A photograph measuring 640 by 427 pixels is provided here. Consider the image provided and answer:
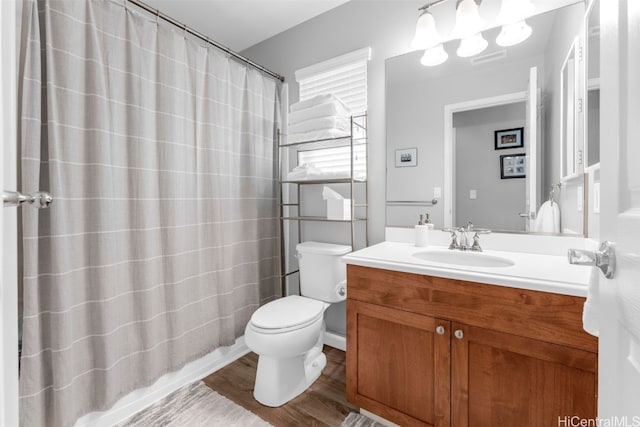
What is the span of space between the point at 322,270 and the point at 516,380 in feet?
3.79

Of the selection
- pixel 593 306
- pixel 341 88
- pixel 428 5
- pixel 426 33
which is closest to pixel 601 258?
pixel 593 306

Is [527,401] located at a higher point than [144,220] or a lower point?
lower

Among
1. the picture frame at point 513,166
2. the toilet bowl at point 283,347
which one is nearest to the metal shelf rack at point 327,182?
the toilet bowl at point 283,347

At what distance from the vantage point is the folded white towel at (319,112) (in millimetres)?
1871

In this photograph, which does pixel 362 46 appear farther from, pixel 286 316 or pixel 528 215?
pixel 286 316

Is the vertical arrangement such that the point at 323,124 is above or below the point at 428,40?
below

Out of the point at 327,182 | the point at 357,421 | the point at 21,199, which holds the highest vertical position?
the point at 327,182

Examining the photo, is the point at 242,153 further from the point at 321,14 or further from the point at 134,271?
the point at 321,14

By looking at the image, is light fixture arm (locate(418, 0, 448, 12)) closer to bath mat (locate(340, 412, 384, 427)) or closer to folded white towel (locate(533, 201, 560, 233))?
folded white towel (locate(533, 201, 560, 233))

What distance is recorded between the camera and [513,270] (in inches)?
45.3

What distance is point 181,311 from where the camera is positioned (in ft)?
5.59

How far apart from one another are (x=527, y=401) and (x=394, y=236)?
40.2 inches

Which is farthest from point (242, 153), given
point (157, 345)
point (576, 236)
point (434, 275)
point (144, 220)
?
point (576, 236)

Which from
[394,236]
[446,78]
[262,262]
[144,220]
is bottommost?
[262,262]
